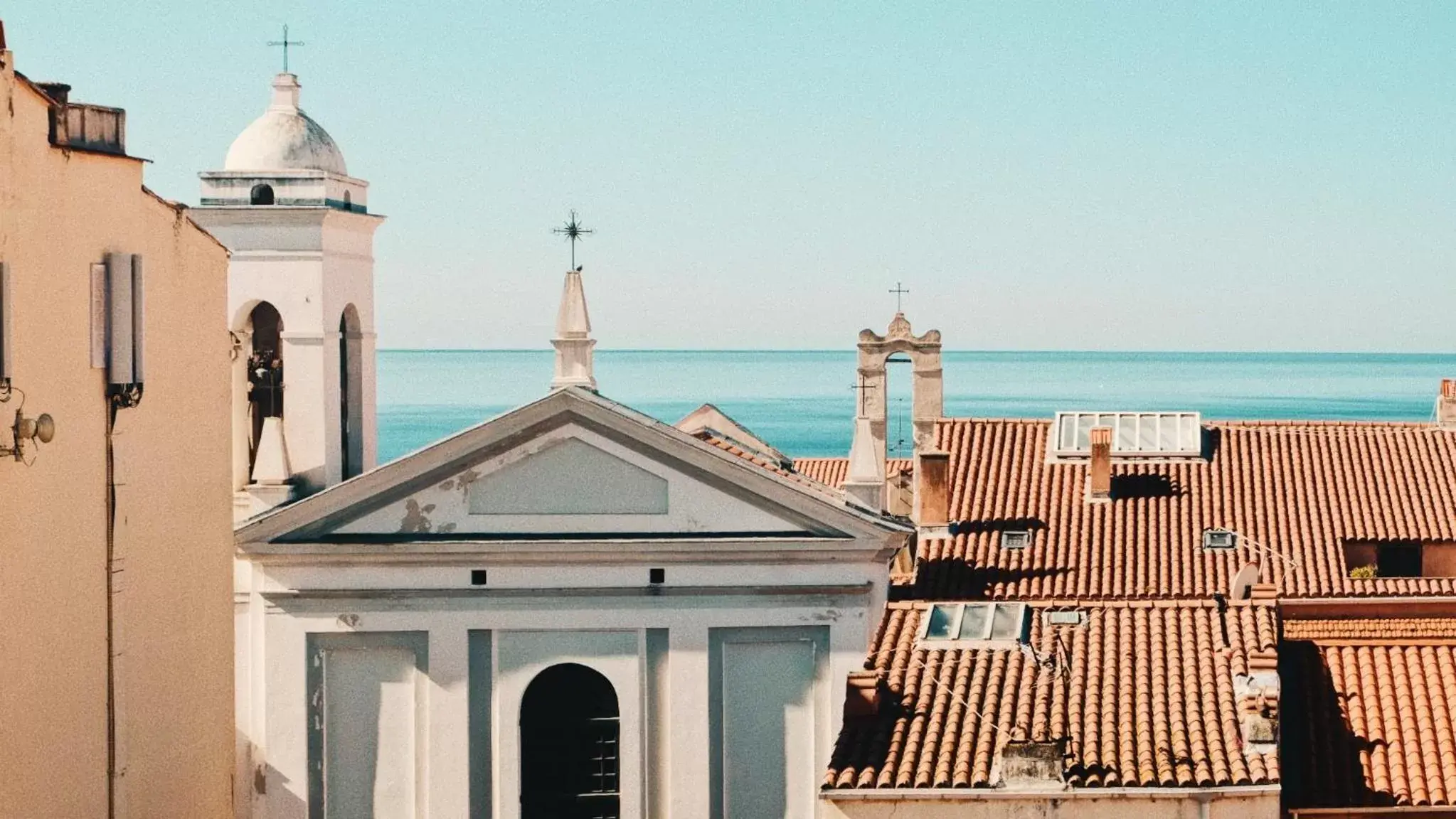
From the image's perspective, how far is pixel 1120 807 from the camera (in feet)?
60.0

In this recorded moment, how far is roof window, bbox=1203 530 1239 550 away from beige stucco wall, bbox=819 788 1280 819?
45.1ft

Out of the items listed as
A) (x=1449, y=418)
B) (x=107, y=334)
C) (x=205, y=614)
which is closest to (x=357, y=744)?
(x=205, y=614)

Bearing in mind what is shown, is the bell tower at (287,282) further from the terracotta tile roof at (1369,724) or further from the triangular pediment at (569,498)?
the terracotta tile roof at (1369,724)

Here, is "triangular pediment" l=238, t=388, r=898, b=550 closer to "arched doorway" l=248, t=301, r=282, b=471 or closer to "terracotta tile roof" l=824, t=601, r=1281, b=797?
"terracotta tile roof" l=824, t=601, r=1281, b=797

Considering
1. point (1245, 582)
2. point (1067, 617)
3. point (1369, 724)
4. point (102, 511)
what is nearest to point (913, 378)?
point (1245, 582)

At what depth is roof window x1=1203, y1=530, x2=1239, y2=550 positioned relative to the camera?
31.8m

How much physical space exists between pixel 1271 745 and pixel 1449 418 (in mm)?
20551

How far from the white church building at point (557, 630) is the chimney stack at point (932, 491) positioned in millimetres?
10694

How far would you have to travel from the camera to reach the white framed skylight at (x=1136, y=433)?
34969 millimetres

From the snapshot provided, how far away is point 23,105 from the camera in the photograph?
14.8 metres

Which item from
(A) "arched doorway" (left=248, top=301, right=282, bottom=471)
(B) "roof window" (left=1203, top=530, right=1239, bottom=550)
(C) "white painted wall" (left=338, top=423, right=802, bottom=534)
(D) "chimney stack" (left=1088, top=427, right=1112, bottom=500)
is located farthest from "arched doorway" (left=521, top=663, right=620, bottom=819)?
(D) "chimney stack" (left=1088, top=427, right=1112, bottom=500)

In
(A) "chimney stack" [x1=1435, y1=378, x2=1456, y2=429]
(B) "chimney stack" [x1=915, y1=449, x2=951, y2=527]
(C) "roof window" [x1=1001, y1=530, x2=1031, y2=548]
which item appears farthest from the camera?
(A) "chimney stack" [x1=1435, y1=378, x2=1456, y2=429]

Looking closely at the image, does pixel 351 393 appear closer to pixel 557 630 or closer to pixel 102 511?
pixel 557 630

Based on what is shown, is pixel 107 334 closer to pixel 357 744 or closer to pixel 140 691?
pixel 140 691
